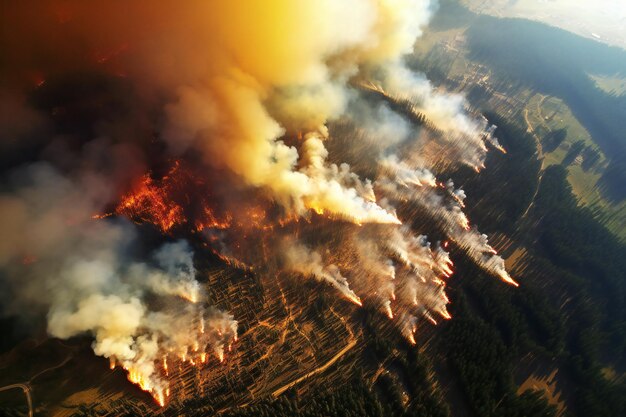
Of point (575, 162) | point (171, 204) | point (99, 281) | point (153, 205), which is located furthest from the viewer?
point (575, 162)

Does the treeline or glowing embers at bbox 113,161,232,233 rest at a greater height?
the treeline

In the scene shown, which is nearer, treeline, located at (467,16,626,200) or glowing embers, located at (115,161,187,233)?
glowing embers, located at (115,161,187,233)

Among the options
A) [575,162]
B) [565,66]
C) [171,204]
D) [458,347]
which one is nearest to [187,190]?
[171,204]

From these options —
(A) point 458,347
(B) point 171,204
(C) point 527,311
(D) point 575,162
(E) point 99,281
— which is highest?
(D) point 575,162

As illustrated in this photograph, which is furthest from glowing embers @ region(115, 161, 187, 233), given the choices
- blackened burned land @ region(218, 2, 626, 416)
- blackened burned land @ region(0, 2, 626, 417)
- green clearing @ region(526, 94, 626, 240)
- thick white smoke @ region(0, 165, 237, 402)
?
green clearing @ region(526, 94, 626, 240)

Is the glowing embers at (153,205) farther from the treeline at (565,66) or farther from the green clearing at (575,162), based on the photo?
the treeline at (565,66)

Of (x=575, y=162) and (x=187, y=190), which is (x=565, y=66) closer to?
(x=575, y=162)

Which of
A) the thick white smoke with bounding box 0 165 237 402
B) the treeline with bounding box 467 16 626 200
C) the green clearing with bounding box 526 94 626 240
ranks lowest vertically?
the thick white smoke with bounding box 0 165 237 402

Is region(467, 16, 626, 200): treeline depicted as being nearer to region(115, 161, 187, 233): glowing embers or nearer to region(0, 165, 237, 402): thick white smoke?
region(0, 165, 237, 402): thick white smoke

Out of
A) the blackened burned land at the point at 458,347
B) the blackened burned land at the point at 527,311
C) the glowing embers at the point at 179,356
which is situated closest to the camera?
the blackened burned land at the point at 458,347

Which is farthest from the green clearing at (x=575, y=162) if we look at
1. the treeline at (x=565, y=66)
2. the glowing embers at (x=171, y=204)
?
the glowing embers at (x=171, y=204)

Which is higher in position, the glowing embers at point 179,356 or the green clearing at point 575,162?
the green clearing at point 575,162

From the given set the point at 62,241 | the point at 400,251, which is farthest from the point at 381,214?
the point at 62,241
